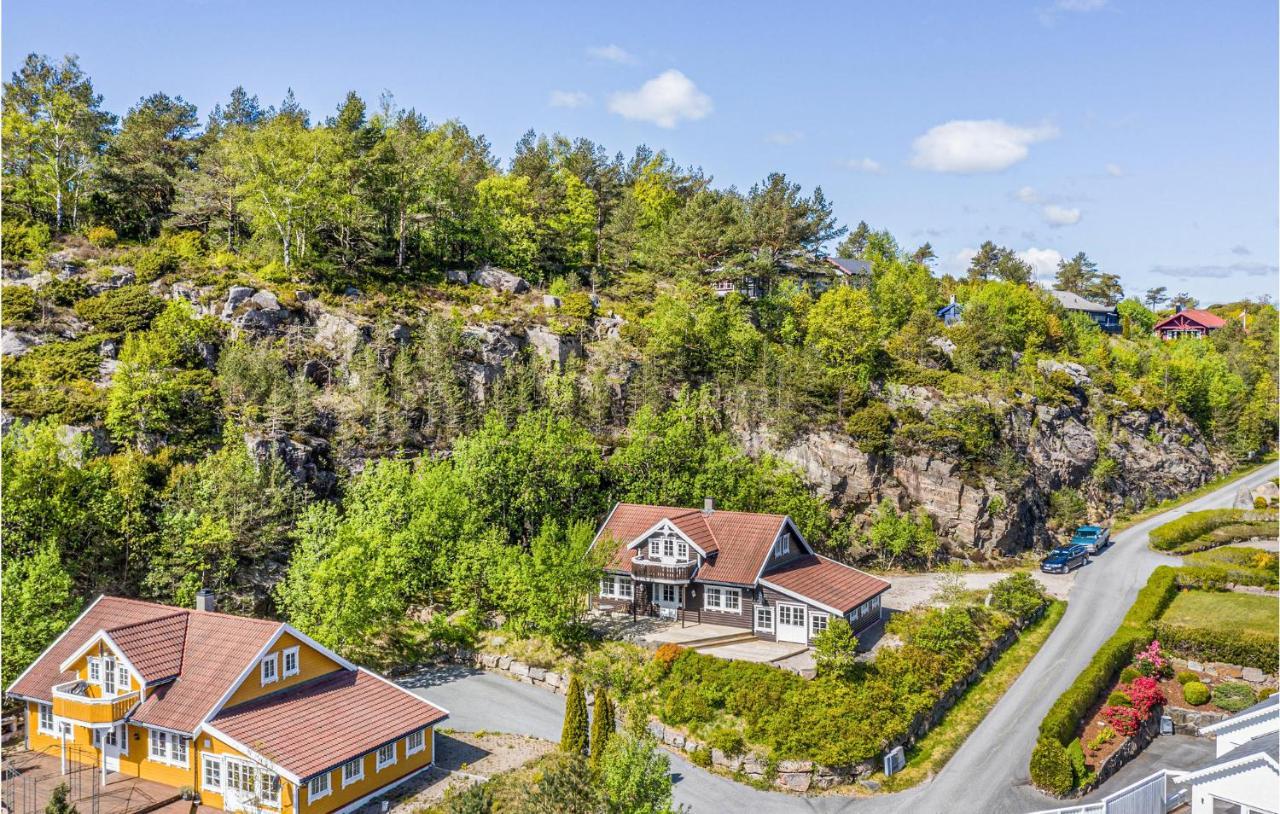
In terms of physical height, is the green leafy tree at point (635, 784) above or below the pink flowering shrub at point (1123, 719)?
above

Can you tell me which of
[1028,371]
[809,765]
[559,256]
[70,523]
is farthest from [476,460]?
[1028,371]

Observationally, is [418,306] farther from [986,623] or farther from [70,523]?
[986,623]

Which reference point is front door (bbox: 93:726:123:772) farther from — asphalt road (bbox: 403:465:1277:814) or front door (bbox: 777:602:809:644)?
front door (bbox: 777:602:809:644)

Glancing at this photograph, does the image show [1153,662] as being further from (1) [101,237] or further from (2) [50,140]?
(2) [50,140]

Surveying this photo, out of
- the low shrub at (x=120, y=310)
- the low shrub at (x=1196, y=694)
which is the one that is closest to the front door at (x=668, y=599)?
the low shrub at (x=1196, y=694)

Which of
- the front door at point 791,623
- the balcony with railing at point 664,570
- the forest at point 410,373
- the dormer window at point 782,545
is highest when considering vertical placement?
the forest at point 410,373

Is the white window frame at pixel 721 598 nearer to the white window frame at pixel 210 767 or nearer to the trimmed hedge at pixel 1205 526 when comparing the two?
the white window frame at pixel 210 767
